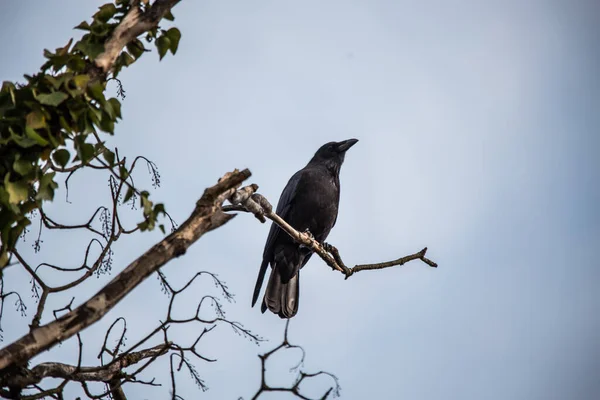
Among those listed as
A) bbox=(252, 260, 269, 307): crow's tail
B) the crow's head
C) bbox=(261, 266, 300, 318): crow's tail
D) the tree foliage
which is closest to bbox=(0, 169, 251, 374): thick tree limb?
the tree foliage

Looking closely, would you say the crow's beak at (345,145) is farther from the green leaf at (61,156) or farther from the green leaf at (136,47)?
the green leaf at (61,156)

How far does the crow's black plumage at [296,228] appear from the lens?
294 inches

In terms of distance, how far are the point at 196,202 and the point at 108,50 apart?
82 centimetres

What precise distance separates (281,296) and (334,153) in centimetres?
202

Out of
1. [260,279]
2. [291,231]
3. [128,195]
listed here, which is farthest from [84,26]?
[260,279]

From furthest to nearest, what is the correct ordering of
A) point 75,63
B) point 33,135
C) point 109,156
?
point 109,156 < point 75,63 < point 33,135

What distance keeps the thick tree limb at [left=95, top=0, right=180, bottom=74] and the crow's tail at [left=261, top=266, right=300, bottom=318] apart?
14.9 feet

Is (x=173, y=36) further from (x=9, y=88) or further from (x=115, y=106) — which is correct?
(x=9, y=88)

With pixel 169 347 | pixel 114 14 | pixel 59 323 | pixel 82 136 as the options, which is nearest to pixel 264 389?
pixel 169 347

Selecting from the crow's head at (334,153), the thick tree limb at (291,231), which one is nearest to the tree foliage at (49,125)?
the thick tree limb at (291,231)

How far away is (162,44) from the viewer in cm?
345

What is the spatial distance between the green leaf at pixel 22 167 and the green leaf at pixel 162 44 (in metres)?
0.90

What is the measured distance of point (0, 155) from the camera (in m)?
2.99

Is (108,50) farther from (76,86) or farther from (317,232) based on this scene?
(317,232)
